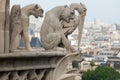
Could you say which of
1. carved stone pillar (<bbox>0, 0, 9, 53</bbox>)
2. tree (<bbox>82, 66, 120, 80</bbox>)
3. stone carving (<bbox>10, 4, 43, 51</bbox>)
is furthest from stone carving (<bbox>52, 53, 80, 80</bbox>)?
tree (<bbox>82, 66, 120, 80</bbox>)

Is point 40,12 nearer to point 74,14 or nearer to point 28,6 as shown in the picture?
point 28,6

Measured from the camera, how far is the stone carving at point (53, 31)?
12070 millimetres

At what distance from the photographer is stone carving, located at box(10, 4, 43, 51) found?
10758 mm

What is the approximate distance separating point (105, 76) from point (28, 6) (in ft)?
275

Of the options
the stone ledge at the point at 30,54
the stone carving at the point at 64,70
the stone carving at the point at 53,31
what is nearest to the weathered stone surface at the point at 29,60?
the stone ledge at the point at 30,54

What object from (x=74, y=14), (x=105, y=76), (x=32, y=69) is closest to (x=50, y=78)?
(x=32, y=69)

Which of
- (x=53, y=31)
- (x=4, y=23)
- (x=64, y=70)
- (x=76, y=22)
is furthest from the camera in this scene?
(x=76, y=22)

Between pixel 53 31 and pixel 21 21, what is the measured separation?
4.33 ft

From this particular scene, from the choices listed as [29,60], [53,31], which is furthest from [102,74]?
[29,60]

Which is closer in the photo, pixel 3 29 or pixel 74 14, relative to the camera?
pixel 3 29

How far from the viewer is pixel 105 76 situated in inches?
3733

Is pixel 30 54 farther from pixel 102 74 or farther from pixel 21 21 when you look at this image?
pixel 102 74

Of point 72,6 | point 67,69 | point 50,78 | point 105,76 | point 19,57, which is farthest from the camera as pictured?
point 105,76

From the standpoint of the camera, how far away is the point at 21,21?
11047 millimetres
